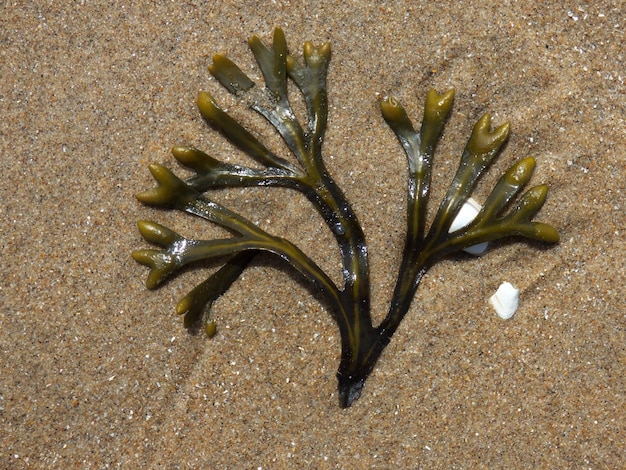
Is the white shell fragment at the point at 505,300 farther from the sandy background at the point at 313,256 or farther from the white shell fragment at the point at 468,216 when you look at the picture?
the white shell fragment at the point at 468,216

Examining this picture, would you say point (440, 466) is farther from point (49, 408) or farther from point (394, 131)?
point (49, 408)

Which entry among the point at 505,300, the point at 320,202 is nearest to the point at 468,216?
the point at 505,300

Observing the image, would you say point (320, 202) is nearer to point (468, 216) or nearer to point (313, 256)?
point (313, 256)

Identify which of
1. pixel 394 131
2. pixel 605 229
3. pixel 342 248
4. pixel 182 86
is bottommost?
pixel 605 229

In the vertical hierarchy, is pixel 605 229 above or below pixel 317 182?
below

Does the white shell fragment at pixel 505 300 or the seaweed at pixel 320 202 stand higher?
the seaweed at pixel 320 202

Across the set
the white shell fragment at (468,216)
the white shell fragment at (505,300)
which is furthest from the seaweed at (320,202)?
the white shell fragment at (505,300)

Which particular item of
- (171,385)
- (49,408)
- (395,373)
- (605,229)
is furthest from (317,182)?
(49,408)
